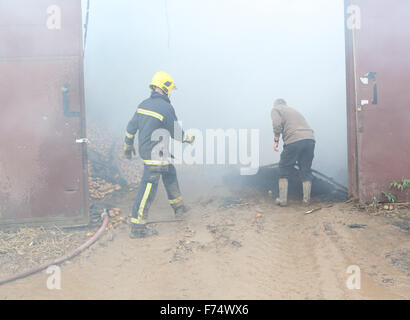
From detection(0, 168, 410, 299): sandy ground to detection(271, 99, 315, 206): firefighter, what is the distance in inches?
24.6

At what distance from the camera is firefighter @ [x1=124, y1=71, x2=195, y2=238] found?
431cm

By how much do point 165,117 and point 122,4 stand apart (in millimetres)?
6031

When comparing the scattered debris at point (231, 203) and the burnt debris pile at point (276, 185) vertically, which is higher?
the burnt debris pile at point (276, 185)

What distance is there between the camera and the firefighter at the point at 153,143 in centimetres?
431

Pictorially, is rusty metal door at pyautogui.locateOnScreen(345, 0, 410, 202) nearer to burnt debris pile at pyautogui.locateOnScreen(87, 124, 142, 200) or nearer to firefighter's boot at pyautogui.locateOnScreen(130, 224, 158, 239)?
firefighter's boot at pyautogui.locateOnScreen(130, 224, 158, 239)

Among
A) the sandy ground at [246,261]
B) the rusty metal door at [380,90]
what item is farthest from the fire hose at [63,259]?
the rusty metal door at [380,90]

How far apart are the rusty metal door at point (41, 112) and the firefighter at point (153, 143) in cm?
74

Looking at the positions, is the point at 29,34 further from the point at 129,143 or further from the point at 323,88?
the point at 323,88

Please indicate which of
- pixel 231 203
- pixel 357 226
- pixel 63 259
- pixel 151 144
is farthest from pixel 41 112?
pixel 357 226

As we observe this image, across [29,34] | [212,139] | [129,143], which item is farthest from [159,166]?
[212,139]

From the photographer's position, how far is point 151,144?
4395 millimetres

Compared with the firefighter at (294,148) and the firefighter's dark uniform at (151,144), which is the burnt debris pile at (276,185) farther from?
the firefighter's dark uniform at (151,144)

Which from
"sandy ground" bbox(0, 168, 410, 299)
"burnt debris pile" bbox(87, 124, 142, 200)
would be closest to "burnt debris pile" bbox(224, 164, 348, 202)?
"sandy ground" bbox(0, 168, 410, 299)

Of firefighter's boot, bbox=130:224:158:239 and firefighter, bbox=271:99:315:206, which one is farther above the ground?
firefighter, bbox=271:99:315:206
